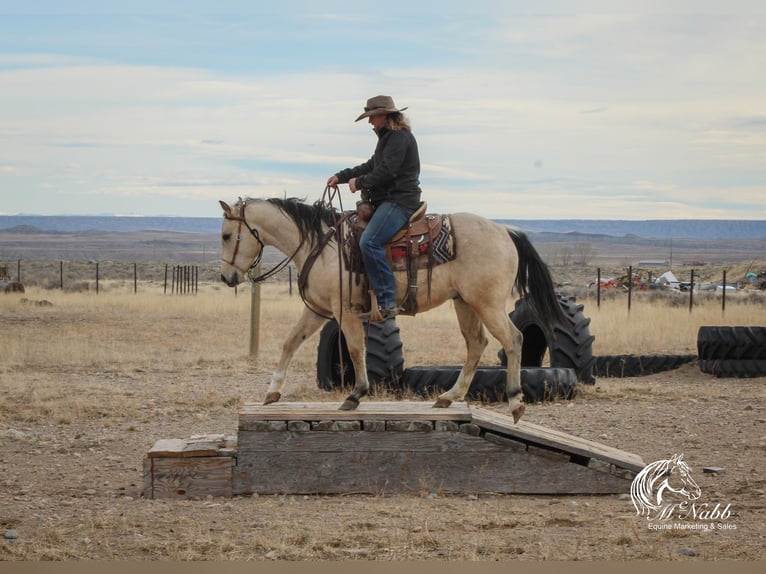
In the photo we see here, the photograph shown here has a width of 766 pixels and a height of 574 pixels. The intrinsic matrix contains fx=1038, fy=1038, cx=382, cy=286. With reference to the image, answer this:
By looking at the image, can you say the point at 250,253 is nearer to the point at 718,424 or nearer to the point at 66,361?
the point at 718,424

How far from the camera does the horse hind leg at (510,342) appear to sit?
842 cm

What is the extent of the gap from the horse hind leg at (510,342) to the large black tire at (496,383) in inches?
144

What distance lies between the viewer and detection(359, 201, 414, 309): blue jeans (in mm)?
8250

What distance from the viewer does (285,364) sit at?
8641 millimetres

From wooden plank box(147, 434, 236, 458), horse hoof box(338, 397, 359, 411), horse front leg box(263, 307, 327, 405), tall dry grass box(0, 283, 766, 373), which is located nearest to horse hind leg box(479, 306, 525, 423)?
horse hoof box(338, 397, 359, 411)

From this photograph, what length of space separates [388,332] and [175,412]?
9.00 feet

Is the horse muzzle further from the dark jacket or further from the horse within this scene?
the dark jacket

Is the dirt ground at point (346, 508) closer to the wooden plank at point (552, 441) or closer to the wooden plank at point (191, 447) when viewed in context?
the wooden plank at point (552, 441)

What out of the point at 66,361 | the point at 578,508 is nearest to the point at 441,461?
the point at 578,508

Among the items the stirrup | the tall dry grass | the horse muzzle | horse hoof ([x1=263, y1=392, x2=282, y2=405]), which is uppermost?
the horse muzzle

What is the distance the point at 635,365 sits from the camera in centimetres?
1590

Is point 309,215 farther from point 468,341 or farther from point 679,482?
point 679,482

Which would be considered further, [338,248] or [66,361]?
[66,361]

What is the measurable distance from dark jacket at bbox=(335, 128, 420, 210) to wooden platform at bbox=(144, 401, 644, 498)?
177 cm
